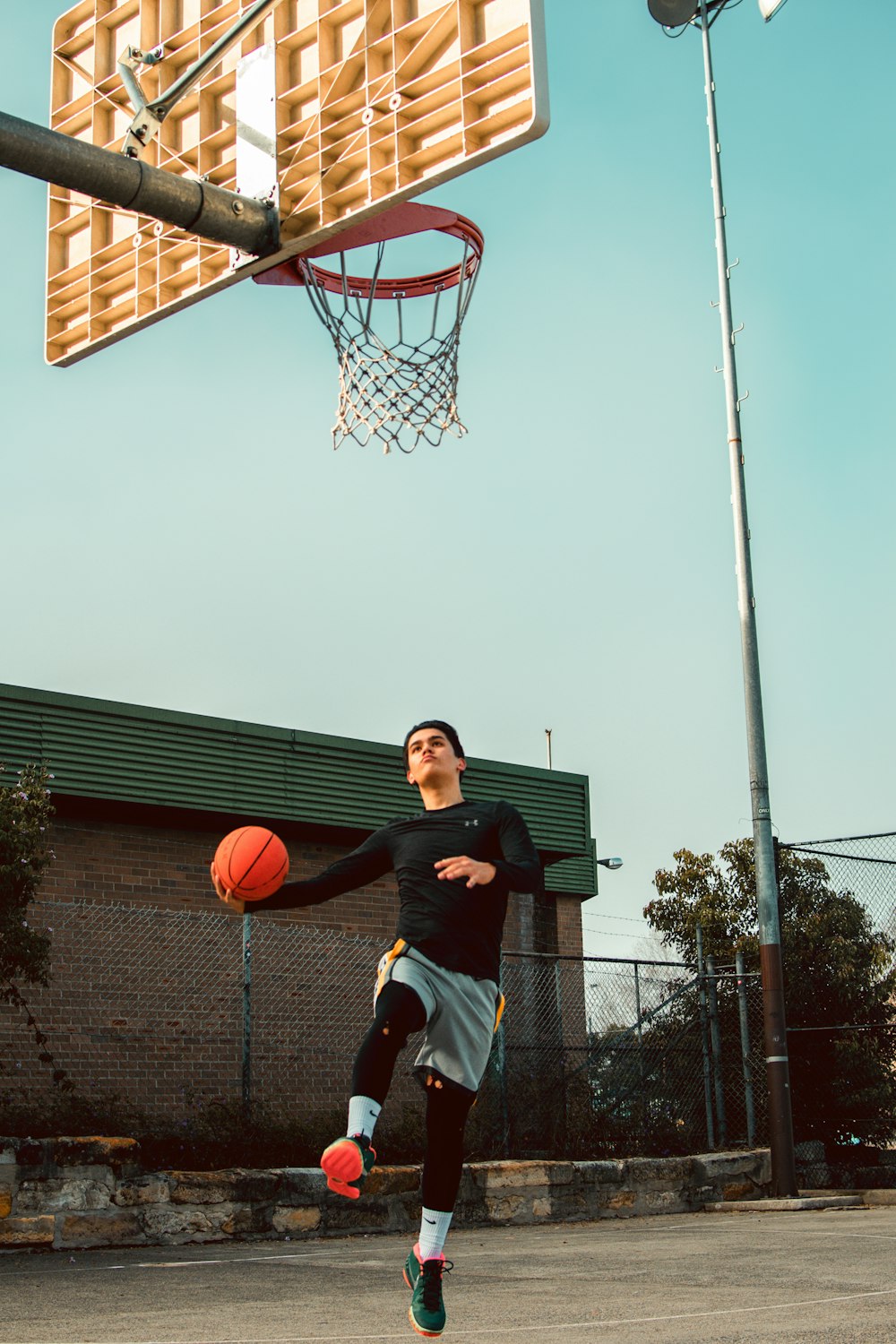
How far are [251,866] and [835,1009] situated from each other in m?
12.2

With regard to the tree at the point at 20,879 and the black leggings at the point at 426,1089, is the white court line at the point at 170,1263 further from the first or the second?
the black leggings at the point at 426,1089

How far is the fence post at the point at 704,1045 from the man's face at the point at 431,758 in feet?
37.6

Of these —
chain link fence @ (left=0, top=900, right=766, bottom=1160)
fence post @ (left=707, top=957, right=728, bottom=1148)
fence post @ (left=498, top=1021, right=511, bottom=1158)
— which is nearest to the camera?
chain link fence @ (left=0, top=900, right=766, bottom=1160)

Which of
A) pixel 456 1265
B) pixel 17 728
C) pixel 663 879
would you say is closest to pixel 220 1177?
pixel 456 1265

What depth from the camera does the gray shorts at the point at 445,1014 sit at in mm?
5117

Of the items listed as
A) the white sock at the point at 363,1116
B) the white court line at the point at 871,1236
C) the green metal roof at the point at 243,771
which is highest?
the green metal roof at the point at 243,771

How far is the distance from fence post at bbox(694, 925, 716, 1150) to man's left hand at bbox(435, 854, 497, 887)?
A: 1175 centimetres

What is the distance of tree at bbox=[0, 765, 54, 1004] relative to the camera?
422 inches

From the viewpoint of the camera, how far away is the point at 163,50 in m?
7.45

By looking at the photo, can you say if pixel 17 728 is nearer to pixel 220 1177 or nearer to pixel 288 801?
pixel 288 801

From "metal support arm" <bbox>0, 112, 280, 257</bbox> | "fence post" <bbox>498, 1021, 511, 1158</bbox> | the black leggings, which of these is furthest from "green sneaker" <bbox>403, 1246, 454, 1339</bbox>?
A: "fence post" <bbox>498, 1021, 511, 1158</bbox>

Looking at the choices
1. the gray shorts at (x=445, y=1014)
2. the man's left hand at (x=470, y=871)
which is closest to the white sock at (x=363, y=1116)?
the gray shorts at (x=445, y=1014)

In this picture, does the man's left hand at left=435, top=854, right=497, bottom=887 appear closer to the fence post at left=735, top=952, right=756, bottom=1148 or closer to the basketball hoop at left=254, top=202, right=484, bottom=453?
the basketball hoop at left=254, top=202, right=484, bottom=453

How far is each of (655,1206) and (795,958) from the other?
3646mm
